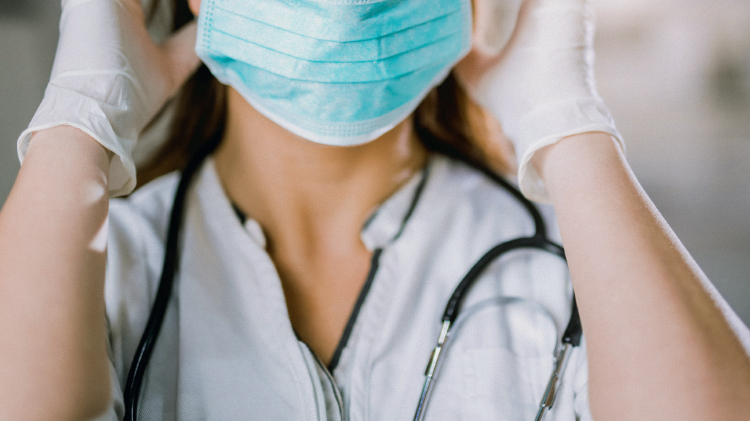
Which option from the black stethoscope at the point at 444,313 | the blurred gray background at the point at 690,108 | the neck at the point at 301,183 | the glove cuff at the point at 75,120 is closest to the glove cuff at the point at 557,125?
the black stethoscope at the point at 444,313

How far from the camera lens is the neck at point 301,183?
849 millimetres

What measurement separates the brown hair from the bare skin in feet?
0.48

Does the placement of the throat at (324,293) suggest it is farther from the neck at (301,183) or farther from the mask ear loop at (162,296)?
the mask ear loop at (162,296)

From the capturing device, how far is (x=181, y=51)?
2.59 ft

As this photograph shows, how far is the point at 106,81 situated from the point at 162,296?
1.03ft

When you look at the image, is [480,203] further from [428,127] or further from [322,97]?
[322,97]

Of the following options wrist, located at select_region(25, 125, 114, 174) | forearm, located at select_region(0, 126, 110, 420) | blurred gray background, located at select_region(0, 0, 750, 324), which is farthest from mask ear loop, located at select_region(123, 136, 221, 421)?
blurred gray background, located at select_region(0, 0, 750, 324)

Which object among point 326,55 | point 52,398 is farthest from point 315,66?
point 52,398

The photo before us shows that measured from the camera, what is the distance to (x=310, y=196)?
881 mm

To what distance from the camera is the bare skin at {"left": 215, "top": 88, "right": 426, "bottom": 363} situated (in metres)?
0.83

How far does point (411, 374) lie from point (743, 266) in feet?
7.22

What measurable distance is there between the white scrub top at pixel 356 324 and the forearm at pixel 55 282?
9 cm

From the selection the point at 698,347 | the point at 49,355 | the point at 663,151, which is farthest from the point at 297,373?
the point at 663,151

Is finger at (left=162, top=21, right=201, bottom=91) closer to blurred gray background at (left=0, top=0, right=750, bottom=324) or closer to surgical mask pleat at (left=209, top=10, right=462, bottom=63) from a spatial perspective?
surgical mask pleat at (left=209, top=10, right=462, bottom=63)
